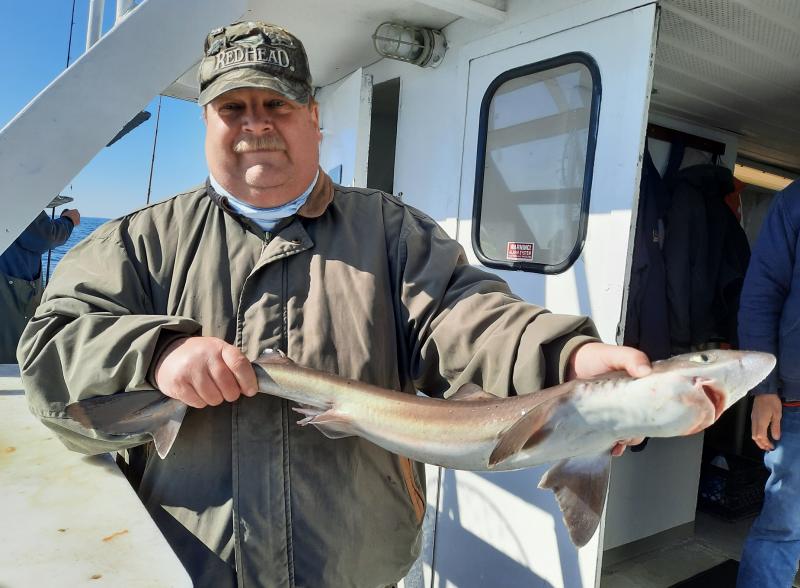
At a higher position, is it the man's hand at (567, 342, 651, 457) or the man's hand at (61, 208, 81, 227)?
the man's hand at (61, 208, 81, 227)

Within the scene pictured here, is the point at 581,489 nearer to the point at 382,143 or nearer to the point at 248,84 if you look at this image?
the point at 248,84

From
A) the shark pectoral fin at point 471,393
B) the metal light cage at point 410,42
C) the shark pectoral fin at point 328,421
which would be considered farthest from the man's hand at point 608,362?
the metal light cage at point 410,42

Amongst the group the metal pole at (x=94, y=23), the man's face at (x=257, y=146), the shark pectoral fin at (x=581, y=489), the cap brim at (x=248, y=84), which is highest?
the metal pole at (x=94, y=23)

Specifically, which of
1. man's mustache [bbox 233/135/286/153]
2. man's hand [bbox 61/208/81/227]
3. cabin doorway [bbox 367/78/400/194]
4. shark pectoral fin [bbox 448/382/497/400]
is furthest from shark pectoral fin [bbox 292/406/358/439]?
man's hand [bbox 61/208/81/227]

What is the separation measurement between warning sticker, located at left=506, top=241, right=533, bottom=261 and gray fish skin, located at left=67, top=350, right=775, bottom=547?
183 centimetres

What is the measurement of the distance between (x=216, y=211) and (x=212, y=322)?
39cm

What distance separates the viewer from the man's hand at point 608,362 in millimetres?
1339

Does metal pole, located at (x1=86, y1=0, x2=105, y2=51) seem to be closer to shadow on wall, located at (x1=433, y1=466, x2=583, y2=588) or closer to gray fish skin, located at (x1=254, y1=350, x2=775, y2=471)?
gray fish skin, located at (x1=254, y1=350, x2=775, y2=471)

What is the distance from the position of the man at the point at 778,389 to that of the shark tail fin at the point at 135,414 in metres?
2.91

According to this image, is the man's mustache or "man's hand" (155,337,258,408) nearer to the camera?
"man's hand" (155,337,258,408)

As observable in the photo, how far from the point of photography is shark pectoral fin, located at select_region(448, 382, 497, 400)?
1652mm

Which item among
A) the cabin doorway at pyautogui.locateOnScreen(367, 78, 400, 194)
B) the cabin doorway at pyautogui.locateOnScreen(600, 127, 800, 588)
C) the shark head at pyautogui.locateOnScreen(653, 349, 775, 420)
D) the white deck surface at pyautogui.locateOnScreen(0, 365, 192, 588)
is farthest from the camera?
the cabin doorway at pyautogui.locateOnScreen(367, 78, 400, 194)

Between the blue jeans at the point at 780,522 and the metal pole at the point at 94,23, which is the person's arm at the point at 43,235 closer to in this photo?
the metal pole at the point at 94,23

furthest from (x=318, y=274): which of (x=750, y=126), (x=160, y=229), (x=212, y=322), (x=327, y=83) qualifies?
(x=750, y=126)
